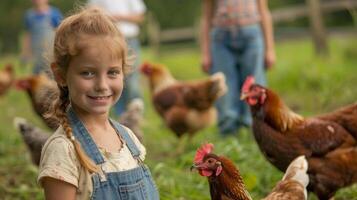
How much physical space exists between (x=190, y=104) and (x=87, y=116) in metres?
4.18

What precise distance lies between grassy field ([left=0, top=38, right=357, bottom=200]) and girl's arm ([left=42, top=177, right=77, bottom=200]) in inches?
69.0

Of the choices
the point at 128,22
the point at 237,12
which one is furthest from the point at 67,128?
the point at 128,22

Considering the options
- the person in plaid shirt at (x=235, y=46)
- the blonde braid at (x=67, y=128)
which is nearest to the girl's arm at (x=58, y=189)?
the blonde braid at (x=67, y=128)

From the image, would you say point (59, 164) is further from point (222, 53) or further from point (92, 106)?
point (222, 53)

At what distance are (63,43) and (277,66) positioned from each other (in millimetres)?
9992

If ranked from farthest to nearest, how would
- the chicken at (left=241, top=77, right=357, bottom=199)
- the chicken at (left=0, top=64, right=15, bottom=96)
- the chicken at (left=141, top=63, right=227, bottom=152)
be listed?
1. the chicken at (left=0, top=64, right=15, bottom=96)
2. the chicken at (left=141, top=63, right=227, bottom=152)
3. the chicken at (left=241, top=77, right=357, bottom=199)

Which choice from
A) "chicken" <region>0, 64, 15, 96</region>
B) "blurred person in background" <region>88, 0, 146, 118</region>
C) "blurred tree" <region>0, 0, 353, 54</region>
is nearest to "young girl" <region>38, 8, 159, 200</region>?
"blurred person in background" <region>88, 0, 146, 118</region>

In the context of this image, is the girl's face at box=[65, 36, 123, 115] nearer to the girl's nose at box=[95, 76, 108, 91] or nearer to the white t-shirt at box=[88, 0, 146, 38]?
the girl's nose at box=[95, 76, 108, 91]

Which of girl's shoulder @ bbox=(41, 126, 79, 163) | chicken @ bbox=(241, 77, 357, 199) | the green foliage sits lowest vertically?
the green foliage

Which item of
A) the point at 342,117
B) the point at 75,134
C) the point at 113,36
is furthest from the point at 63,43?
the point at 342,117

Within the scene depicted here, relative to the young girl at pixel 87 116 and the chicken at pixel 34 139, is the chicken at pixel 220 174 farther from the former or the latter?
the chicken at pixel 34 139

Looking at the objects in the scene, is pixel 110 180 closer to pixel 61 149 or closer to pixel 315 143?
pixel 61 149

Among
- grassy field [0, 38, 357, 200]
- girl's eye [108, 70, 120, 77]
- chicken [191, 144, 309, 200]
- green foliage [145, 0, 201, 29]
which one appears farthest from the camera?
green foliage [145, 0, 201, 29]

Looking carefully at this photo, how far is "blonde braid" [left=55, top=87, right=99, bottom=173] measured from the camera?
2.59 m
